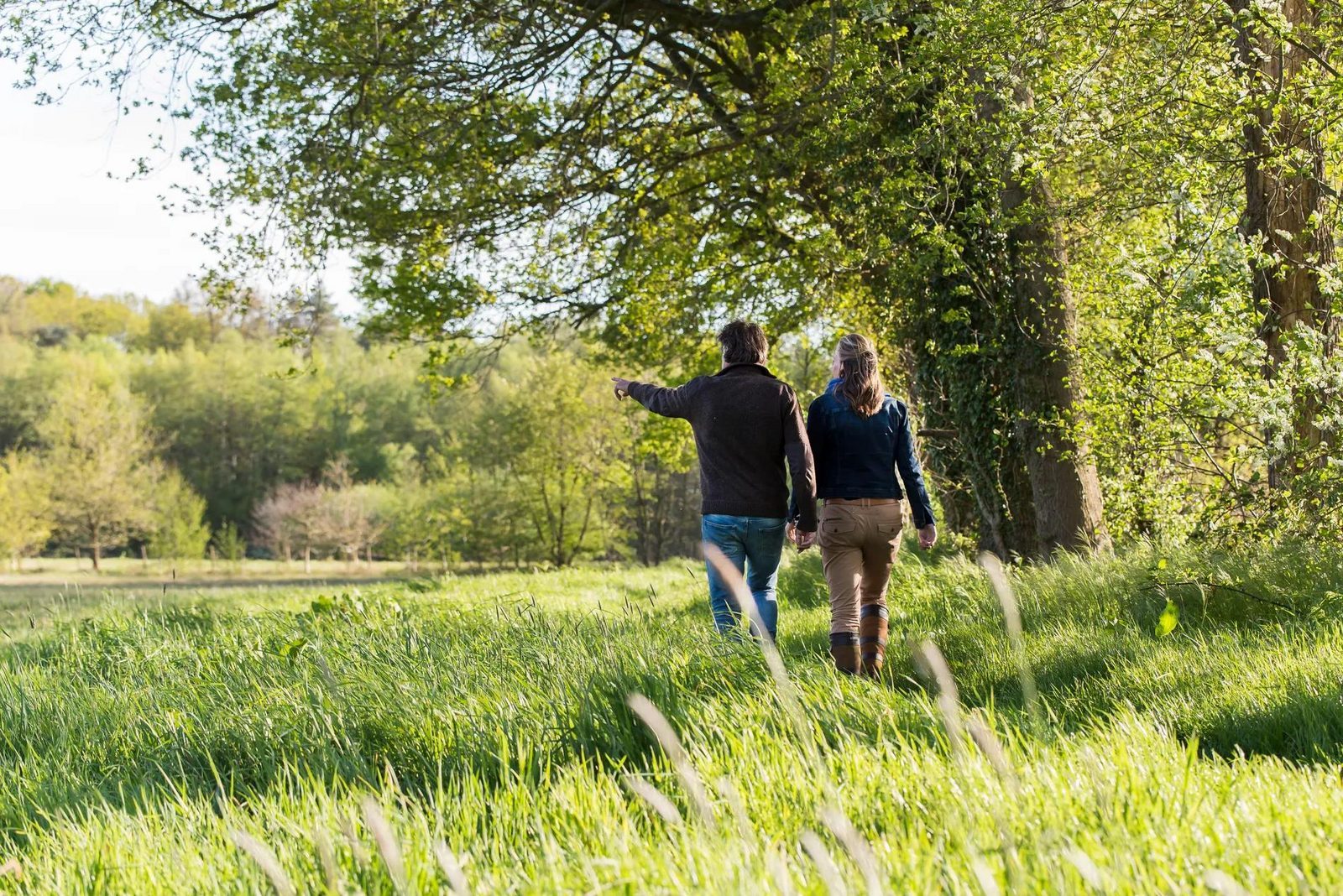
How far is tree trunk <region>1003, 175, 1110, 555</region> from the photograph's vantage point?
999cm

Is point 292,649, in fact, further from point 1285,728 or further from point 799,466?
point 1285,728

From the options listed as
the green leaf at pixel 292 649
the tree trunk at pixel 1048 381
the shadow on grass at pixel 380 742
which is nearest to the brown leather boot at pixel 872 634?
the shadow on grass at pixel 380 742

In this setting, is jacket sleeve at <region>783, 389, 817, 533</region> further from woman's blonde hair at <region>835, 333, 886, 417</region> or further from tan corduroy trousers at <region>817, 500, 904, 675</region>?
woman's blonde hair at <region>835, 333, 886, 417</region>

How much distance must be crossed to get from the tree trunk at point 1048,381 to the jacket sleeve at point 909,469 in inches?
150

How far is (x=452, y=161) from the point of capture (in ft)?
42.2

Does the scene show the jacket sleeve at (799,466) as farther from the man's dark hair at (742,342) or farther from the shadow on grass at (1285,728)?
the shadow on grass at (1285,728)

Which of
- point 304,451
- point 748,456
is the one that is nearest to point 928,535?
point 748,456

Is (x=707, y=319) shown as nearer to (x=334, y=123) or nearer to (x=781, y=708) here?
(x=334, y=123)

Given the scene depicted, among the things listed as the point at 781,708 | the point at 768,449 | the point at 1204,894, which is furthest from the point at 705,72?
the point at 1204,894

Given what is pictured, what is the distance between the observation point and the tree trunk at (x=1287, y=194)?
296 inches

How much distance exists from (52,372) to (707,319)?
64358mm

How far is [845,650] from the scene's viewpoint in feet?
20.7

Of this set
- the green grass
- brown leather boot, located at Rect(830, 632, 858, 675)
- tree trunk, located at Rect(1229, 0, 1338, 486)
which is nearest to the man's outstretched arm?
the green grass

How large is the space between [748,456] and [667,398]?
2.16 ft
